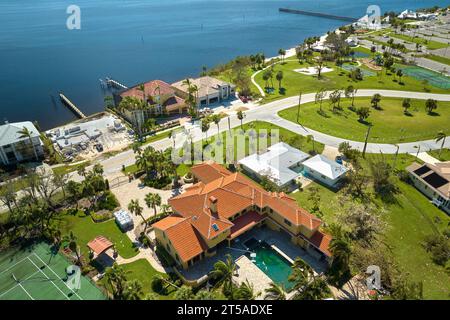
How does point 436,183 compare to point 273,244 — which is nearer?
point 273,244

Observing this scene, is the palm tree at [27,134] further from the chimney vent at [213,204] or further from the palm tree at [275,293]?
the palm tree at [275,293]

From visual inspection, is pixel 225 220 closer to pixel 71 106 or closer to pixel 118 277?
pixel 118 277

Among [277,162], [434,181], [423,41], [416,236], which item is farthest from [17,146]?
[423,41]

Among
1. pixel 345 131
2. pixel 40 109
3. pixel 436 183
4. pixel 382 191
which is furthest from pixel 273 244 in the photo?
pixel 40 109

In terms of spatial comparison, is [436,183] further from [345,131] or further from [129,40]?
[129,40]

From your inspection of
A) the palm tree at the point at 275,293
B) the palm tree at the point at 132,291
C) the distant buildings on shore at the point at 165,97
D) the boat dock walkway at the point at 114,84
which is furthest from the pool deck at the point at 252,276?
the boat dock walkway at the point at 114,84
